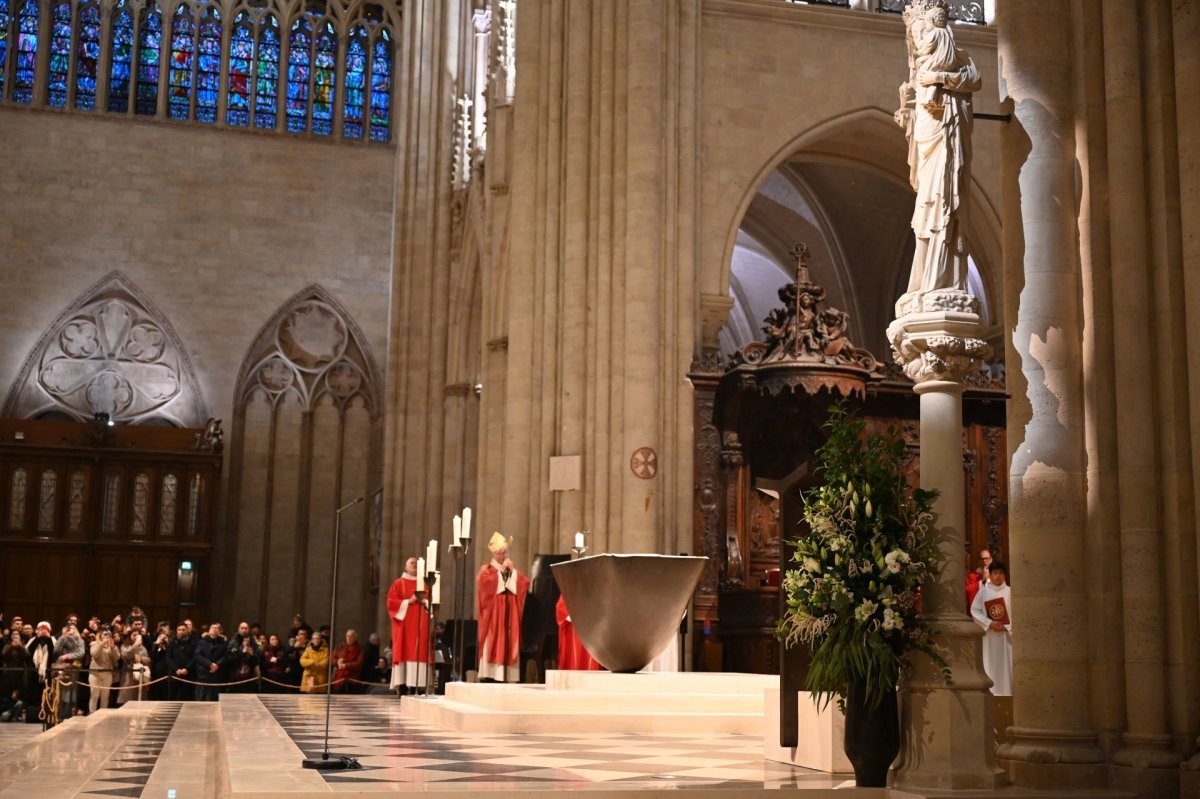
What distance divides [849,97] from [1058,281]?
40.7ft

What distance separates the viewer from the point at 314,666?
18.9m

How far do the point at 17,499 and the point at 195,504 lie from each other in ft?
10.8

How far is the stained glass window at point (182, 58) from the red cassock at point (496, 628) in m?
19.7

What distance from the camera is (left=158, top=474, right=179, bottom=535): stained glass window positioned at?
28375 millimetres

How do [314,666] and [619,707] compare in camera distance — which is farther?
[314,666]

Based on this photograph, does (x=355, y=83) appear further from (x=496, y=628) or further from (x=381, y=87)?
(x=496, y=628)

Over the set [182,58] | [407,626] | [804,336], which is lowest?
[407,626]

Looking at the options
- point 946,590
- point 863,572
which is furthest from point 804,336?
point 863,572

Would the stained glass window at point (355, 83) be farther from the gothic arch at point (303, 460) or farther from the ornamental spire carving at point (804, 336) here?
the ornamental spire carving at point (804, 336)

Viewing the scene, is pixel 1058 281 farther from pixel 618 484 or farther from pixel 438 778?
pixel 618 484

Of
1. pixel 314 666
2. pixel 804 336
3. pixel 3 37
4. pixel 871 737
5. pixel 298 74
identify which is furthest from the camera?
pixel 298 74

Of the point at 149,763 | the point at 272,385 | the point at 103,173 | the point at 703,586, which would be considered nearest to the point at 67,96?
the point at 103,173

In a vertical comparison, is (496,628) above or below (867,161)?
below

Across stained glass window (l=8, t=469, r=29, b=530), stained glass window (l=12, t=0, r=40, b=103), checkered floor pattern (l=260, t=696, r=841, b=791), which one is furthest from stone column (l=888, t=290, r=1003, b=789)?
stained glass window (l=12, t=0, r=40, b=103)
